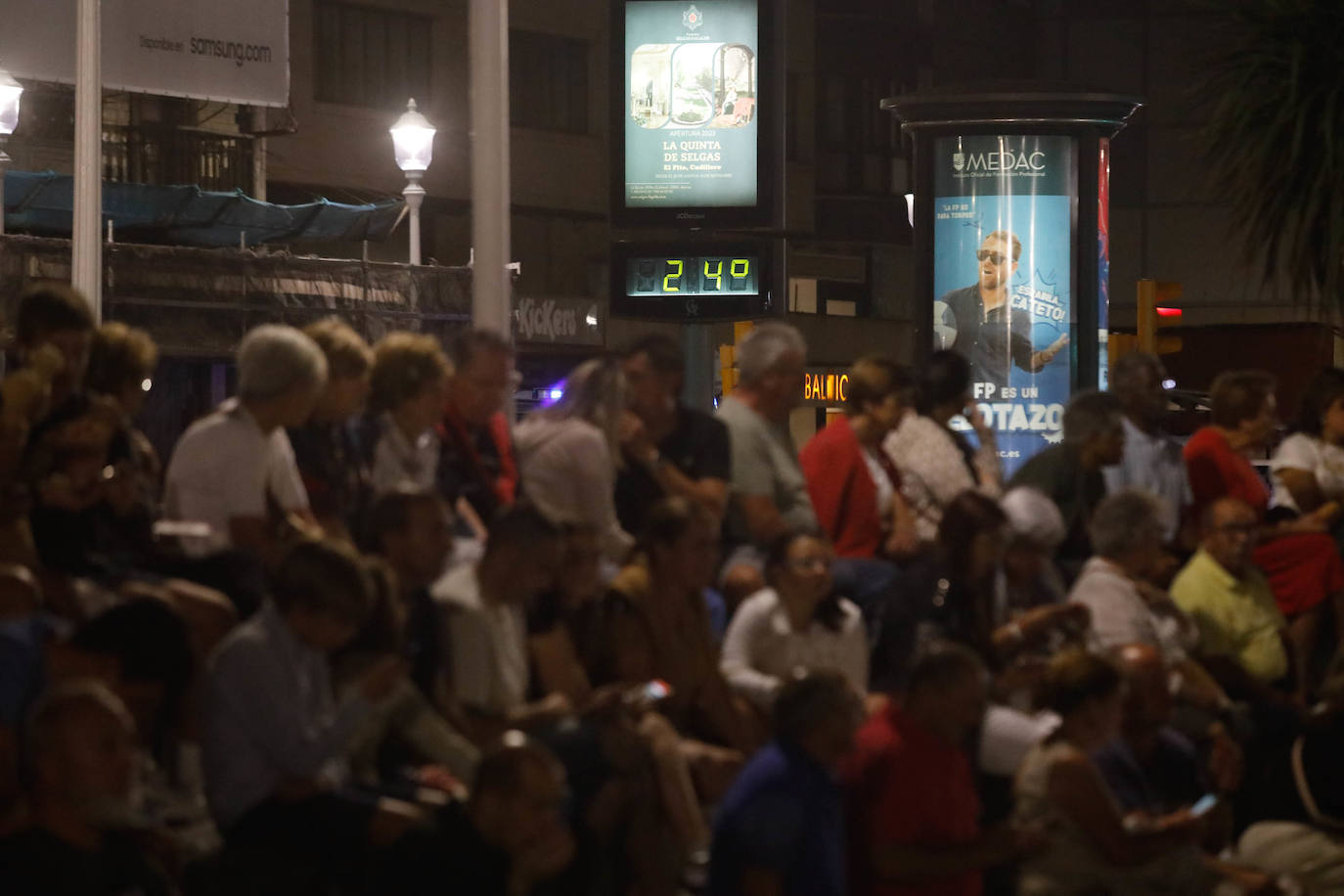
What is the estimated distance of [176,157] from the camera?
32.8 m

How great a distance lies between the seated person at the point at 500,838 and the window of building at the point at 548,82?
3566 cm

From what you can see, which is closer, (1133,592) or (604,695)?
(604,695)

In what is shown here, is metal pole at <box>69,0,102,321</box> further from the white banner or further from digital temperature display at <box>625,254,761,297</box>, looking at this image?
the white banner

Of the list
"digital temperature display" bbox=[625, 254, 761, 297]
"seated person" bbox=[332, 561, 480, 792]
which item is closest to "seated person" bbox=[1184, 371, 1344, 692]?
"seated person" bbox=[332, 561, 480, 792]

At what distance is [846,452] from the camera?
9.73 m

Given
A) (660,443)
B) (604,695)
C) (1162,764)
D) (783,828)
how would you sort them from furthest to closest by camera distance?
(660,443) → (1162,764) → (604,695) → (783,828)

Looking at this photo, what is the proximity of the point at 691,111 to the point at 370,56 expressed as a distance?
17521mm

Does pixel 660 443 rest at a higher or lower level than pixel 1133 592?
higher

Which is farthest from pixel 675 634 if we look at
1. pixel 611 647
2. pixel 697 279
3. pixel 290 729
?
pixel 697 279

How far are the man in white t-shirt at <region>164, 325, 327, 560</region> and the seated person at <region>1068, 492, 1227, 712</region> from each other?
3065 millimetres

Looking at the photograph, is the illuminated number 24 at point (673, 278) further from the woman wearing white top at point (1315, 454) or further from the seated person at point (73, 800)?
the seated person at point (73, 800)

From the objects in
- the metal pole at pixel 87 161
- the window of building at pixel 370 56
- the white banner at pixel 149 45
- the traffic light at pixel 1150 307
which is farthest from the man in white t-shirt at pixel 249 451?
the window of building at pixel 370 56

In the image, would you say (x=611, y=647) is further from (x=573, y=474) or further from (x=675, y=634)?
(x=573, y=474)

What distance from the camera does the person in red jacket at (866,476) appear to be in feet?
31.6
